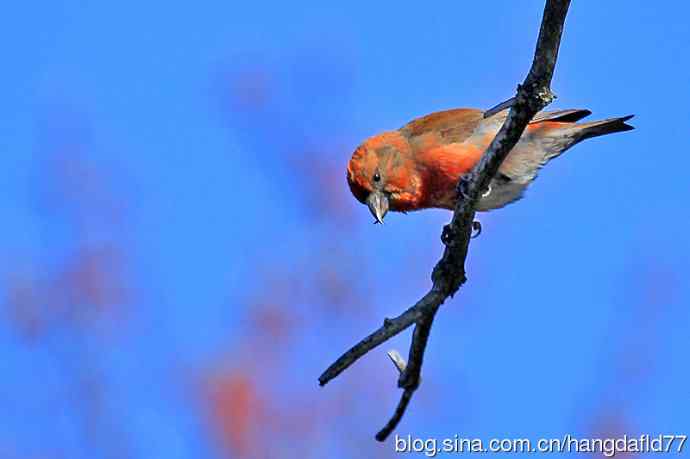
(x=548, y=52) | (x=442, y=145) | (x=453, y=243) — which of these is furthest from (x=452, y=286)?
(x=442, y=145)

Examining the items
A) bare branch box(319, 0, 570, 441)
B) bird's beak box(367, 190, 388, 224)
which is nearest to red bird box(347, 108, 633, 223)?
bird's beak box(367, 190, 388, 224)

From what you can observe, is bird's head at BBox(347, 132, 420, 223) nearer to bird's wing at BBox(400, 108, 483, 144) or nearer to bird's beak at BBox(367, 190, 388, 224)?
bird's beak at BBox(367, 190, 388, 224)

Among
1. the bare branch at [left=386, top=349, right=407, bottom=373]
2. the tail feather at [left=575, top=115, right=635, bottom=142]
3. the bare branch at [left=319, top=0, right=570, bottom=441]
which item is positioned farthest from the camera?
the tail feather at [left=575, top=115, right=635, bottom=142]

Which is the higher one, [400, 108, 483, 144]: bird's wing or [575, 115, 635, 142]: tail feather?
[400, 108, 483, 144]: bird's wing

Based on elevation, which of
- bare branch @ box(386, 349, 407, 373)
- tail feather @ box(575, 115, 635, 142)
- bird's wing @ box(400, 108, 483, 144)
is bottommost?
bare branch @ box(386, 349, 407, 373)

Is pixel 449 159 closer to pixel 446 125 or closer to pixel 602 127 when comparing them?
pixel 446 125

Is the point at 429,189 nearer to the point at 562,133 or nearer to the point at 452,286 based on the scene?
the point at 562,133

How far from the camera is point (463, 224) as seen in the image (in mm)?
3754

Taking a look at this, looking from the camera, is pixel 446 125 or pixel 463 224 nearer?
pixel 463 224

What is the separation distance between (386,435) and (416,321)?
1.37ft

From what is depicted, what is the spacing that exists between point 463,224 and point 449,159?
1.36 m

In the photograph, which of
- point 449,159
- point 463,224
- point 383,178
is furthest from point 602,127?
point 463,224

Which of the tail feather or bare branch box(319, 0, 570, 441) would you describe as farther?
the tail feather

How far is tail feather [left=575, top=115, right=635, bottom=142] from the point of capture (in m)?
5.01
